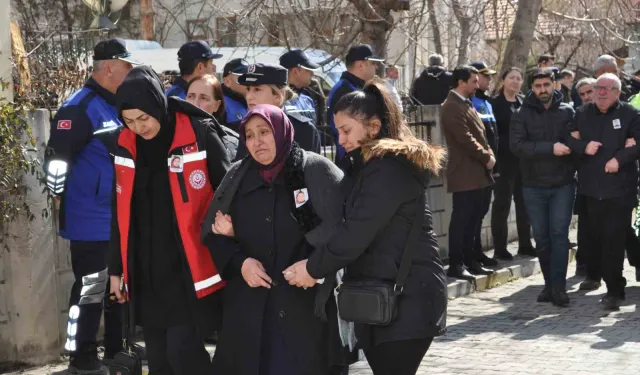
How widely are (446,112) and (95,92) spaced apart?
14.0ft

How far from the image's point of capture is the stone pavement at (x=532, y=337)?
24.3ft

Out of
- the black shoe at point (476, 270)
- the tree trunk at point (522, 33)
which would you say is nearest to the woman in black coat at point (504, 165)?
the black shoe at point (476, 270)

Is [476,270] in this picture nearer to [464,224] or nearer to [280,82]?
[464,224]

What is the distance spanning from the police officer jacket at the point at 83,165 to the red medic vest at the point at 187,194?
161 cm

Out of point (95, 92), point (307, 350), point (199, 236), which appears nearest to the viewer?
point (307, 350)

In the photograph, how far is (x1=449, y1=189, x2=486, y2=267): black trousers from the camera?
34.4 feet

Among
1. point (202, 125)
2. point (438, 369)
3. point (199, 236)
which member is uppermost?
point (202, 125)

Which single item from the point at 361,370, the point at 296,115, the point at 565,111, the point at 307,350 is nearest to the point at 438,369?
the point at 361,370

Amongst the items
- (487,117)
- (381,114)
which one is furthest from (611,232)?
(381,114)

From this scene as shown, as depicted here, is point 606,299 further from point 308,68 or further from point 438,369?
point 308,68

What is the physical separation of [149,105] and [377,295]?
1.50 m

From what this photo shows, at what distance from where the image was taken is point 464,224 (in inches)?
416

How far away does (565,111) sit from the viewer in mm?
9828

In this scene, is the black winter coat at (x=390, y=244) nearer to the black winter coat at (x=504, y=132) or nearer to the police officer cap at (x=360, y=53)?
the police officer cap at (x=360, y=53)
